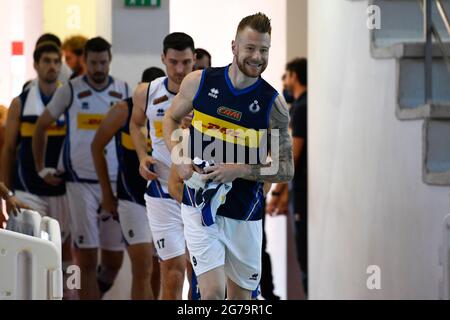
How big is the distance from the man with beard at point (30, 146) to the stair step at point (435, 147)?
2.14 meters

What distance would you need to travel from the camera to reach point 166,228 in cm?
644

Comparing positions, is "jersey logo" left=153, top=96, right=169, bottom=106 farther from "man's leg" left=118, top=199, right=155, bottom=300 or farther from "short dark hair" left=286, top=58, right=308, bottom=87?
"short dark hair" left=286, top=58, right=308, bottom=87

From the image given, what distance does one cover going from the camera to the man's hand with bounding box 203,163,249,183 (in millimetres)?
5254

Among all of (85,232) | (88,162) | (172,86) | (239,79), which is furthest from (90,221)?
(239,79)

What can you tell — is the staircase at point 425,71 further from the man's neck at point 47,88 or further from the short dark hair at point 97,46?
the man's neck at point 47,88

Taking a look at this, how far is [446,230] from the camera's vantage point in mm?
5773

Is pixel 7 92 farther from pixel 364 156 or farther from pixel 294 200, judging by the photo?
pixel 294 200

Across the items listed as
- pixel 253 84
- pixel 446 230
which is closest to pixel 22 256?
pixel 253 84

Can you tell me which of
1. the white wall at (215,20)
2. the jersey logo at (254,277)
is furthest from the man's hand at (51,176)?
the jersey logo at (254,277)

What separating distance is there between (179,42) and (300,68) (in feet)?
10.2

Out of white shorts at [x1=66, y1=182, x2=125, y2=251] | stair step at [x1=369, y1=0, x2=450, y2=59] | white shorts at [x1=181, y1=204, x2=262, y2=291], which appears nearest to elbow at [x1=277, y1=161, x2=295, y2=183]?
white shorts at [x1=181, y1=204, x2=262, y2=291]

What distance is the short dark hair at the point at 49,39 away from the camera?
7125mm

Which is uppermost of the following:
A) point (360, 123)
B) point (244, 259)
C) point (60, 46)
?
point (60, 46)

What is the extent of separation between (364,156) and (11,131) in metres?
1.98
